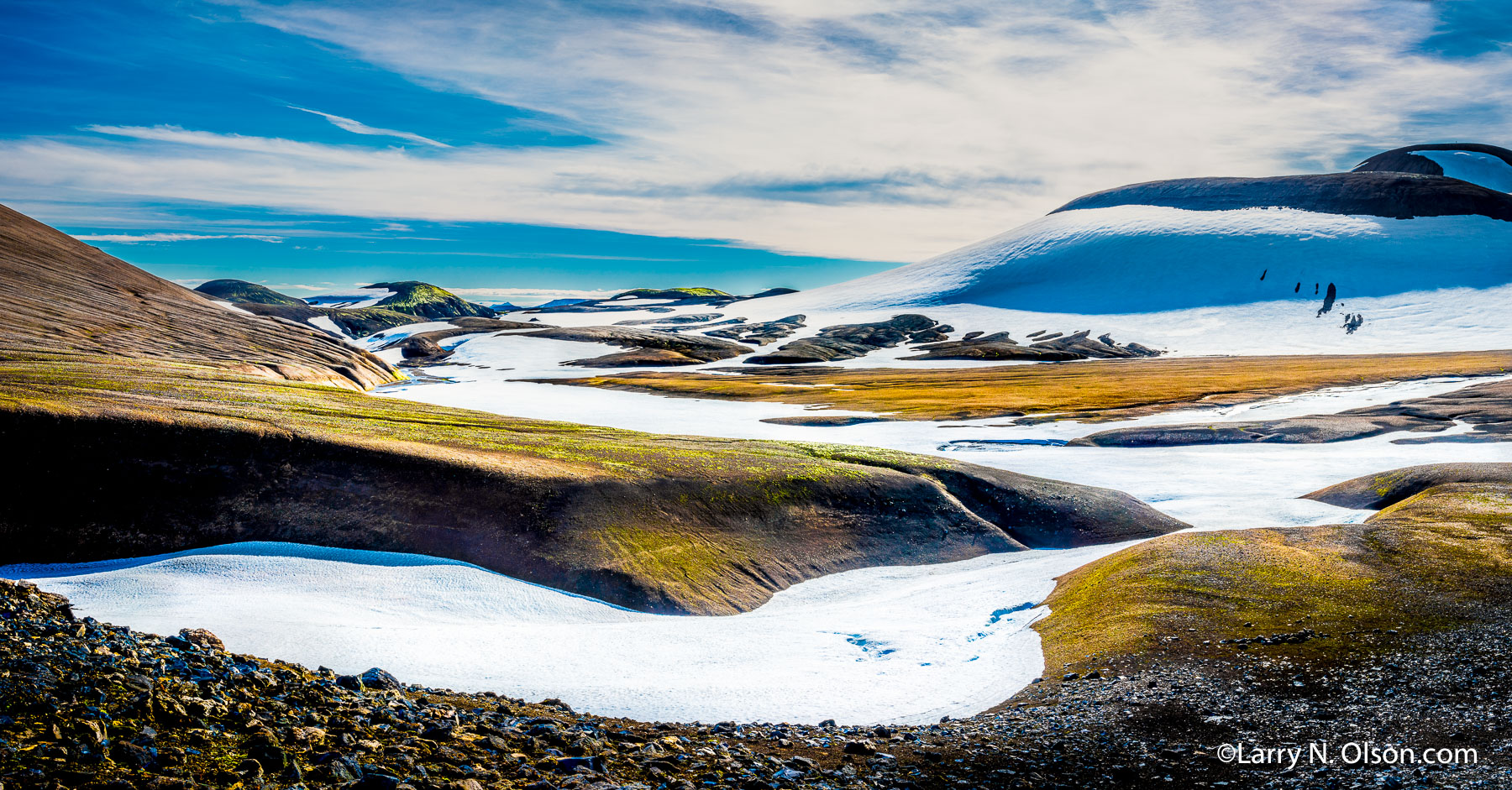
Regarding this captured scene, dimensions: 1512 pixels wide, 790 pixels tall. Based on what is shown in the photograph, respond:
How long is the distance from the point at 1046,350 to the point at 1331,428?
121 m

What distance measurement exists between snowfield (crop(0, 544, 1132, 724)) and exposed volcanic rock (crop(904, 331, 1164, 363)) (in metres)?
157

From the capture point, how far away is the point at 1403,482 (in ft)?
114

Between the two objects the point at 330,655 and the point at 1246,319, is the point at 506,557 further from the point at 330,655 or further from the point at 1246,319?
Result: the point at 1246,319

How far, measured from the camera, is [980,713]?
15188 mm

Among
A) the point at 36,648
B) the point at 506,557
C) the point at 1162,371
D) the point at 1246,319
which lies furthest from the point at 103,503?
the point at 1246,319

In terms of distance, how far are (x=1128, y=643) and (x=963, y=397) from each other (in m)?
79.0

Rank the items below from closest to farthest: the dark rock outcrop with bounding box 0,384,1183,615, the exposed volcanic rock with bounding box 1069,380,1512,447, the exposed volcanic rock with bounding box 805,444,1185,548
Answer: the dark rock outcrop with bounding box 0,384,1183,615, the exposed volcanic rock with bounding box 805,444,1185,548, the exposed volcanic rock with bounding box 1069,380,1512,447

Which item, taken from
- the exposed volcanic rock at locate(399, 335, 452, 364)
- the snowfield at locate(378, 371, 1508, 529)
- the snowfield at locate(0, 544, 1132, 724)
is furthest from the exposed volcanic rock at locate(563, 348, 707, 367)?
the snowfield at locate(0, 544, 1132, 724)

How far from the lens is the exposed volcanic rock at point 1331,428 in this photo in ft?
186

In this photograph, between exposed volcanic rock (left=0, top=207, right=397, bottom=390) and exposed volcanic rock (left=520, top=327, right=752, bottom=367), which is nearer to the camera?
exposed volcanic rock (left=0, top=207, right=397, bottom=390)

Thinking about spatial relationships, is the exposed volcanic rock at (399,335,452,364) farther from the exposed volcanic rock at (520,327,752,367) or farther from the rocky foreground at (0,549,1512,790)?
the rocky foreground at (0,549,1512,790)

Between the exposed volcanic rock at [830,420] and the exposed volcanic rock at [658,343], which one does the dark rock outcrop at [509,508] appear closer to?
the exposed volcanic rock at [830,420]

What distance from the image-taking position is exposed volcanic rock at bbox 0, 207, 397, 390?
50781 mm

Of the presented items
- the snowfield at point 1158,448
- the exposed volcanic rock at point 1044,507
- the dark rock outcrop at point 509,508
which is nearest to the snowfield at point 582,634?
the dark rock outcrop at point 509,508
